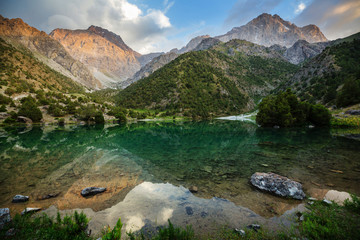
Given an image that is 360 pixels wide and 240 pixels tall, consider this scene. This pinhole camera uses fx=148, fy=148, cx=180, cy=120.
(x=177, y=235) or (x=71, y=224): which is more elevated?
(x=71, y=224)

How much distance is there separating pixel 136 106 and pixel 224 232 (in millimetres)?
179265

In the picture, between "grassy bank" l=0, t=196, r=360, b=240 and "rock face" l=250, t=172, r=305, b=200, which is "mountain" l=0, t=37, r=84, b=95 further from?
"rock face" l=250, t=172, r=305, b=200

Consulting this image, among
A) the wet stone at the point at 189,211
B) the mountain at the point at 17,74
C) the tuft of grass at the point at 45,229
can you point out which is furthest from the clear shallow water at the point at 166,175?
the mountain at the point at 17,74

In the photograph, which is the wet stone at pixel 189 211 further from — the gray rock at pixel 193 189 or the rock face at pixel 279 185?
the rock face at pixel 279 185

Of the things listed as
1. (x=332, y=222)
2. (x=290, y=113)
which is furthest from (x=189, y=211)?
(x=290, y=113)

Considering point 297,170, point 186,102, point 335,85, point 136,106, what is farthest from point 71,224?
point 136,106

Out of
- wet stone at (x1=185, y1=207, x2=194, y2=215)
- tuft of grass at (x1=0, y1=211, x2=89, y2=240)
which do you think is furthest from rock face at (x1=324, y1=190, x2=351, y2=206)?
tuft of grass at (x1=0, y1=211, x2=89, y2=240)

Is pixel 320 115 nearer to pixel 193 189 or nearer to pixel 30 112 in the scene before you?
pixel 193 189

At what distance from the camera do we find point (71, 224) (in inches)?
253

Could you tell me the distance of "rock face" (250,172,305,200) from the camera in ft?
32.3

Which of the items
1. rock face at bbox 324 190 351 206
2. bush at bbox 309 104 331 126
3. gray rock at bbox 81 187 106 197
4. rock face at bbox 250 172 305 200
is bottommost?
bush at bbox 309 104 331 126

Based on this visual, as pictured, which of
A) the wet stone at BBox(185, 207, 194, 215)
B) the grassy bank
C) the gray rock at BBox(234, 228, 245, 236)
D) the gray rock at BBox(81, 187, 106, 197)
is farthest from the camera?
the gray rock at BBox(81, 187, 106, 197)

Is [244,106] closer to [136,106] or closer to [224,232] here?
[136,106]

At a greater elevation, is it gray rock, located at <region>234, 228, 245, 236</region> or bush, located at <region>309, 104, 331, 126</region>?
gray rock, located at <region>234, 228, 245, 236</region>
